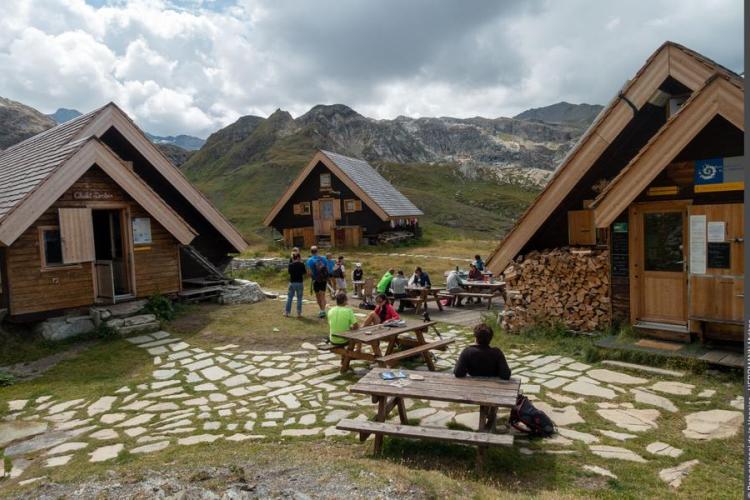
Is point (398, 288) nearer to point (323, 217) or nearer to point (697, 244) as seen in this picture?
point (697, 244)

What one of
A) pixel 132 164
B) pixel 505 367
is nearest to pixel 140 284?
pixel 132 164

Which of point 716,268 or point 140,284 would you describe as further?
point 140,284

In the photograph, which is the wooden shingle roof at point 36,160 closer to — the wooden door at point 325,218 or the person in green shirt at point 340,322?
the person in green shirt at point 340,322

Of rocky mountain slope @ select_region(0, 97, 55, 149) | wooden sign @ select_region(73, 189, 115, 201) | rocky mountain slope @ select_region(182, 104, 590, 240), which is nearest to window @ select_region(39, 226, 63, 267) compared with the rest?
wooden sign @ select_region(73, 189, 115, 201)

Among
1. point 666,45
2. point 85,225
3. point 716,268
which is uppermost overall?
point 666,45

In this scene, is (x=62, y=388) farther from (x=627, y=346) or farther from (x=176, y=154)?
(x=176, y=154)

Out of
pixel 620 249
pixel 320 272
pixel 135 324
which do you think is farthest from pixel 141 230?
pixel 620 249

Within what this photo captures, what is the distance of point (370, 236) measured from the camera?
2959 cm

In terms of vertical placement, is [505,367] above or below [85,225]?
below

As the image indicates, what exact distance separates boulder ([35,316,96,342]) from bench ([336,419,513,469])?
8.13 metres

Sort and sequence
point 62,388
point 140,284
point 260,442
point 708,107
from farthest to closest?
point 140,284
point 62,388
point 708,107
point 260,442

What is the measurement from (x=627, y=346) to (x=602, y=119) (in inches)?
164

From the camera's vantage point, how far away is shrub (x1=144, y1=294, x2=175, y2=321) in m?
12.2

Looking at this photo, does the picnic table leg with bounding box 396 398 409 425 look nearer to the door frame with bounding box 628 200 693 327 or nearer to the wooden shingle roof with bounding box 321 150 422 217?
the door frame with bounding box 628 200 693 327
